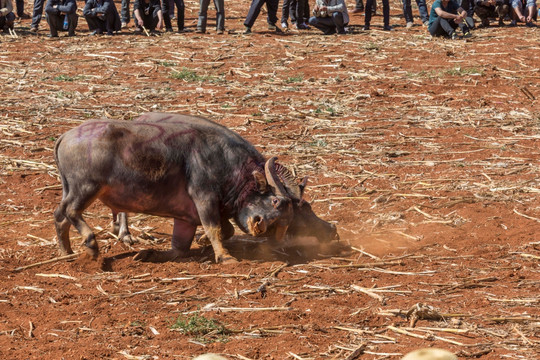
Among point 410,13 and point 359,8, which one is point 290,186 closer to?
point 410,13

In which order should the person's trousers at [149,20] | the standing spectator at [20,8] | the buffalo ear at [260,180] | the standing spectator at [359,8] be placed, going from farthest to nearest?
the standing spectator at [359,8] → the standing spectator at [20,8] → the person's trousers at [149,20] → the buffalo ear at [260,180]

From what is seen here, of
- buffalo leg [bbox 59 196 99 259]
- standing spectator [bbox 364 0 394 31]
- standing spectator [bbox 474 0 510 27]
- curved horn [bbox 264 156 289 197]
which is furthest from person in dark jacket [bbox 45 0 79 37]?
curved horn [bbox 264 156 289 197]

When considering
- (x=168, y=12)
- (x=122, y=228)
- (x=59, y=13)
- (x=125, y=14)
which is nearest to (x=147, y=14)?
(x=168, y=12)

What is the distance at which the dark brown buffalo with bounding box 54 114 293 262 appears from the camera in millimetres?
7977

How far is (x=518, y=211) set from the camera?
9.55 metres

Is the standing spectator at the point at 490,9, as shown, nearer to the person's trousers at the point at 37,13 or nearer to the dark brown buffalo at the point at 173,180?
the person's trousers at the point at 37,13

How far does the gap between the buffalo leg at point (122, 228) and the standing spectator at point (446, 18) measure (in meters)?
14.5

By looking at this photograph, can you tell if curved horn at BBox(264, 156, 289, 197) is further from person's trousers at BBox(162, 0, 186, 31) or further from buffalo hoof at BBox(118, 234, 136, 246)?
person's trousers at BBox(162, 0, 186, 31)

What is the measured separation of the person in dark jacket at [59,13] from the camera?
879 inches

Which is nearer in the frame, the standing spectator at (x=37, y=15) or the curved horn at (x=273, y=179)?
the curved horn at (x=273, y=179)

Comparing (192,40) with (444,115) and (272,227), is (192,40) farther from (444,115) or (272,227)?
(272,227)

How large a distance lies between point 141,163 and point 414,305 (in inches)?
115

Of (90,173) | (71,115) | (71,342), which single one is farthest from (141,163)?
(71,115)

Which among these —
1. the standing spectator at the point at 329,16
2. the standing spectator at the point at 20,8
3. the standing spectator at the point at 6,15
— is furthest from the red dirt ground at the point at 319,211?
the standing spectator at the point at 20,8
